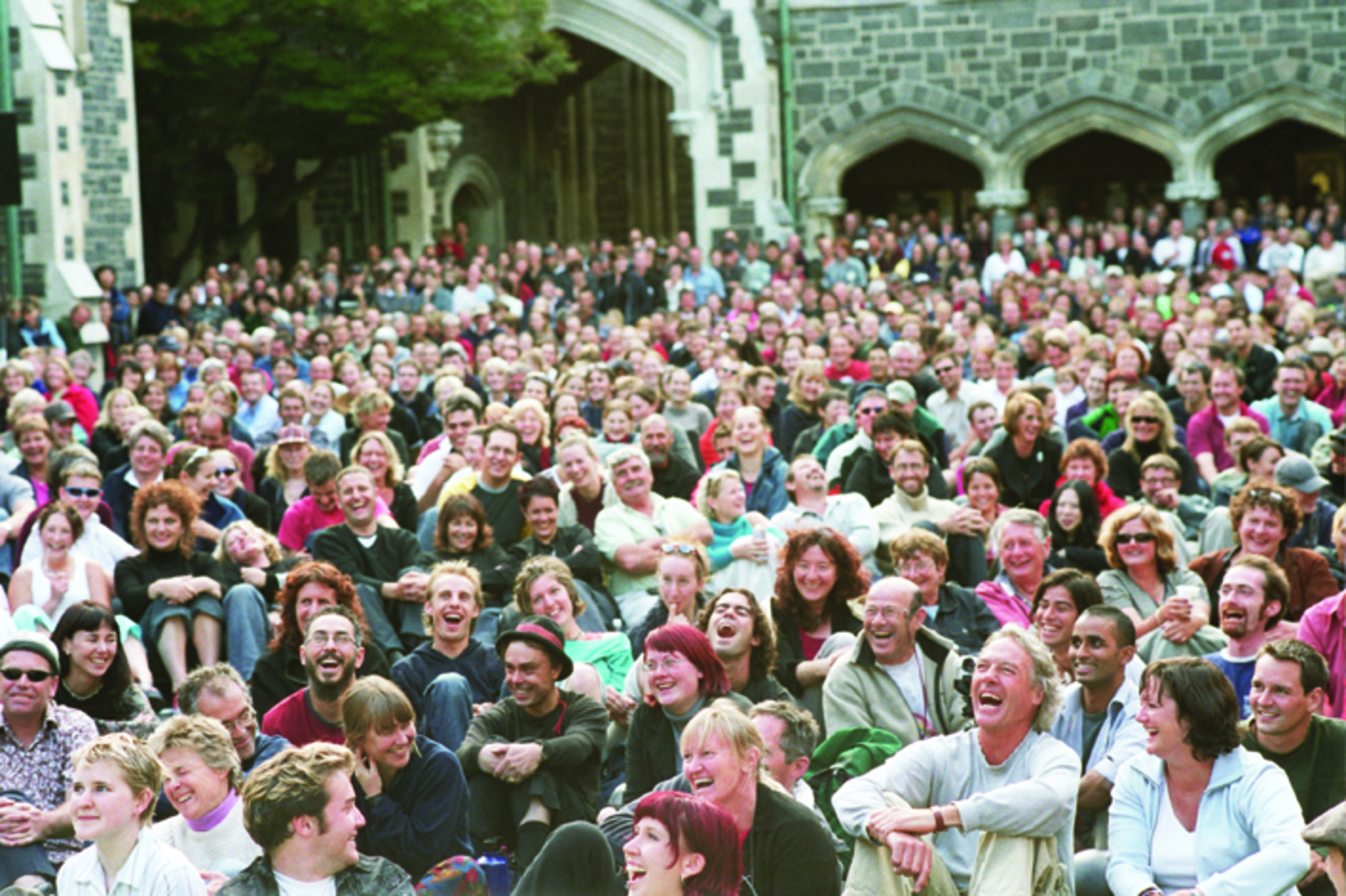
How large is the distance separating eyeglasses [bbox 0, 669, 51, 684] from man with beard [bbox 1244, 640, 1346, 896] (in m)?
3.69

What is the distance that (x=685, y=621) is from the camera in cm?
666

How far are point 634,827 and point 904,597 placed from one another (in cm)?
207

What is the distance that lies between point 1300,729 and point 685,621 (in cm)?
235

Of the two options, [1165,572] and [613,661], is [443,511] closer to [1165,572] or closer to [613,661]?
[613,661]

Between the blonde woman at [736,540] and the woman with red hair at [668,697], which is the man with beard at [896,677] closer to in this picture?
the woman with red hair at [668,697]

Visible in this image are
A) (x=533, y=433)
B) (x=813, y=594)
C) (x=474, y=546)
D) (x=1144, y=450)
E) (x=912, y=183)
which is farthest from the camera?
(x=912, y=183)

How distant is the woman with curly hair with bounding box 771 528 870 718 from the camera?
678 centimetres

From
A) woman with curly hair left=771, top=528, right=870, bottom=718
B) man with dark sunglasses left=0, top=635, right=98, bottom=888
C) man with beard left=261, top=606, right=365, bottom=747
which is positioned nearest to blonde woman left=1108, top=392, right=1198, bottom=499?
woman with curly hair left=771, top=528, right=870, bottom=718

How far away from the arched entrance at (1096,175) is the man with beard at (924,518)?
2153 centimetres

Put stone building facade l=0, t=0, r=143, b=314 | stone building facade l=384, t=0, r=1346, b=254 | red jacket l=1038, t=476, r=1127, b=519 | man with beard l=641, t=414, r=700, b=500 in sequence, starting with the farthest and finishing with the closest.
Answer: stone building facade l=384, t=0, r=1346, b=254 → stone building facade l=0, t=0, r=143, b=314 → man with beard l=641, t=414, r=700, b=500 → red jacket l=1038, t=476, r=1127, b=519

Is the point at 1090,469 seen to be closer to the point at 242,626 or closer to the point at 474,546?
the point at 474,546

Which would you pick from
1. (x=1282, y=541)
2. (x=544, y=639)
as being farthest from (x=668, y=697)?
(x=1282, y=541)

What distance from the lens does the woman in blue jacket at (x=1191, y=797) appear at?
4.55 meters

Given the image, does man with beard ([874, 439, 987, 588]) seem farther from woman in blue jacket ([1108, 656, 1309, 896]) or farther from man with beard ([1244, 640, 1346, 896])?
woman in blue jacket ([1108, 656, 1309, 896])
